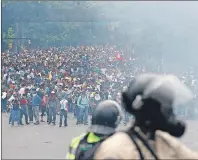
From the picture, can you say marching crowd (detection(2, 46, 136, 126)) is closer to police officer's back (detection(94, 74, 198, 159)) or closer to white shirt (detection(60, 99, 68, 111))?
white shirt (detection(60, 99, 68, 111))

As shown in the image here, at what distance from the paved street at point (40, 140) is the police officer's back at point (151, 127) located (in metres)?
5.18

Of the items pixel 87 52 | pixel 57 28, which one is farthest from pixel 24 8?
pixel 87 52

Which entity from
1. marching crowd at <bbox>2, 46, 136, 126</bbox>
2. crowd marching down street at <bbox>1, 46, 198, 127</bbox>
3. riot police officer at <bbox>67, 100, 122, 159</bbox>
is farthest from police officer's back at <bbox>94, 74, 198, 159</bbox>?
marching crowd at <bbox>2, 46, 136, 126</bbox>

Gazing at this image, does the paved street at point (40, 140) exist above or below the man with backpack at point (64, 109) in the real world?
below

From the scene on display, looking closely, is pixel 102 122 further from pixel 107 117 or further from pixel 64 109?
pixel 64 109

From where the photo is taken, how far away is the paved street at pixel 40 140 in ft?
22.2

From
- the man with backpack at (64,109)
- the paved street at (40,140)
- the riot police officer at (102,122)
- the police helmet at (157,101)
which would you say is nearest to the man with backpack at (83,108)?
the paved street at (40,140)

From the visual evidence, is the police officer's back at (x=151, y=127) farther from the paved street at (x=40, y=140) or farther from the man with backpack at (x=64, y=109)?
the man with backpack at (x=64, y=109)

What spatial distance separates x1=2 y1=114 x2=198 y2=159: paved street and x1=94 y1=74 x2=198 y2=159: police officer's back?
5180 mm

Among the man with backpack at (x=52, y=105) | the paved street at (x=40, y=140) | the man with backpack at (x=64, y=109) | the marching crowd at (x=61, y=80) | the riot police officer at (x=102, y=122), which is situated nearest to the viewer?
the riot police officer at (x=102, y=122)

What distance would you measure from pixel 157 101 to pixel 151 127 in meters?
0.06

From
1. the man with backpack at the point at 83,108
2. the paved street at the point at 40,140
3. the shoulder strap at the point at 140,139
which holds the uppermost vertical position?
the shoulder strap at the point at 140,139

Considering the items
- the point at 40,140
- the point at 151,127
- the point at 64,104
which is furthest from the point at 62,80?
the point at 151,127

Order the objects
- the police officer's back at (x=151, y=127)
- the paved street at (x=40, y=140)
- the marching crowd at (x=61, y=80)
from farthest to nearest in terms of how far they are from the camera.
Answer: the marching crowd at (x=61, y=80) < the paved street at (x=40, y=140) < the police officer's back at (x=151, y=127)
